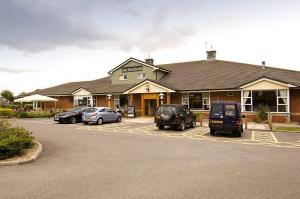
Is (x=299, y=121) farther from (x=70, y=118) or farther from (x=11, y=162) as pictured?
(x=11, y=162)

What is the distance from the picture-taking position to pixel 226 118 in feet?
55.1

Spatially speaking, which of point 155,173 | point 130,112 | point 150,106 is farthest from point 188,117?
point 150,106

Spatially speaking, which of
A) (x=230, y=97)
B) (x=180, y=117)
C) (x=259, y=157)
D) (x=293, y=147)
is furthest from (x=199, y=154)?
(x=230, y=97)

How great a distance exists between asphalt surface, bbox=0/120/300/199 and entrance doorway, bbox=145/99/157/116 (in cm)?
2137

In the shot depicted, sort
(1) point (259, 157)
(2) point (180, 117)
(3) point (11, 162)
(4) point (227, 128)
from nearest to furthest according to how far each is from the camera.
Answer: (3) point (11, 162)
(1) point (259, 157)
(4) point (227, 128)
(2) point (180, 117)

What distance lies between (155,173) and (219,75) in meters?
24.6

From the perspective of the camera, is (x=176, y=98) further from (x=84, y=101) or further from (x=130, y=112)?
(x=84, y=101)

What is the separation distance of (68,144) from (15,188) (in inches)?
255

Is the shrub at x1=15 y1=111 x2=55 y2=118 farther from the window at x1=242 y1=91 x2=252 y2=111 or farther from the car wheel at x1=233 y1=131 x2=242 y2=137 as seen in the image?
the car wheel at x1=233 y1=131 x2=242 y2=137

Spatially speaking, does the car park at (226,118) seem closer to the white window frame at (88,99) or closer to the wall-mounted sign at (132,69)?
the wall-mounted sign at (132,69)

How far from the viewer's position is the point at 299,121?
2320 centimetres

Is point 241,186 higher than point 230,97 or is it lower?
lower

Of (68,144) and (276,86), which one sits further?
(276,86)

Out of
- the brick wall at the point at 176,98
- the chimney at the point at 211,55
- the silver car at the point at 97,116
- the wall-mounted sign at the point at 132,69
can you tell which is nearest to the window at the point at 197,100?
the brick wall at the point at 176,98
